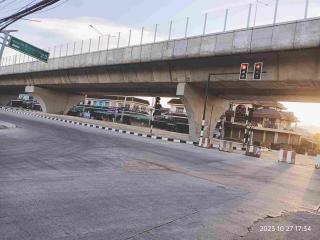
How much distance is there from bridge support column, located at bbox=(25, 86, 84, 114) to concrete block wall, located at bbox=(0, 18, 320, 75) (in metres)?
18.8

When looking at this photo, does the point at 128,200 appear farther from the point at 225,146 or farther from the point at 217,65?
the point at 217,65

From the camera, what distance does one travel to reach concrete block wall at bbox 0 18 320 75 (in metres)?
17.9

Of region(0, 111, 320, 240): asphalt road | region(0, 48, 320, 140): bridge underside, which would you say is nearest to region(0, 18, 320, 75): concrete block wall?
region(0, 48, 320, 140): bridge underside

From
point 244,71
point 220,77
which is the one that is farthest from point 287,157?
point 220,77

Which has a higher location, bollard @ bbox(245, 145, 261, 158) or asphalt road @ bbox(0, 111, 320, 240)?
bollard @ bbox(245, 145, 261, 158)

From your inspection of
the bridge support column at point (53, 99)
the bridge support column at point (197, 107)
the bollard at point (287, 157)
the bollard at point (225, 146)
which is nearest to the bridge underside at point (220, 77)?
the bridge support column at point (197, 107)

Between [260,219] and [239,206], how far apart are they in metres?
0.85

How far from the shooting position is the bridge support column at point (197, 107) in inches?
1088

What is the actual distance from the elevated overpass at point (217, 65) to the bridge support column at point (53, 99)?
9.48 metres

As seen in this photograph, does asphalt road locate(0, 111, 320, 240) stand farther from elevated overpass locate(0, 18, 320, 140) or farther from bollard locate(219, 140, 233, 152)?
bollard locate(219, 140, 233, 152)

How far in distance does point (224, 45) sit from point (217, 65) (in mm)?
2402

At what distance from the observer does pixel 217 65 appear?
79.5 feet

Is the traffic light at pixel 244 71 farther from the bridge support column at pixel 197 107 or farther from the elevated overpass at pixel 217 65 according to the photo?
the bridge support column at pixel 197 107

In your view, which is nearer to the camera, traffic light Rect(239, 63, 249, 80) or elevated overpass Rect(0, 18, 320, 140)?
elevated overpass Rect(0, 18, 320, 140)
